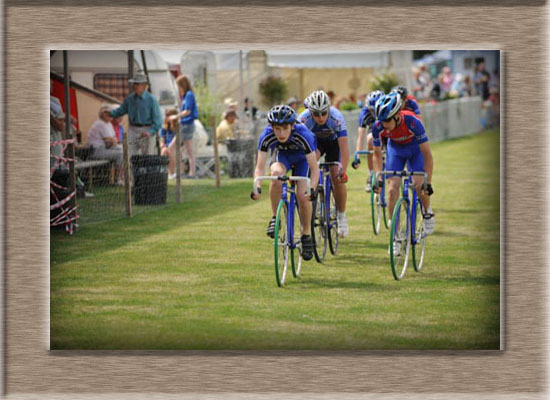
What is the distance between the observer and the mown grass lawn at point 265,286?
9828 millimetres

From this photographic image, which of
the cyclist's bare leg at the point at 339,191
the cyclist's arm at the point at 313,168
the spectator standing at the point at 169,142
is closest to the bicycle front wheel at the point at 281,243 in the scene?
the cyclist's arm at the point at 313,168

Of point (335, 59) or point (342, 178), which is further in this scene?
point (342, 178)

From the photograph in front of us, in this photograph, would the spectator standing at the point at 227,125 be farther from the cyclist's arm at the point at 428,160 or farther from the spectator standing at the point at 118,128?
the cyclist's arm at the point at 428,160

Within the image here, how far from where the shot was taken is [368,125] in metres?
15.5

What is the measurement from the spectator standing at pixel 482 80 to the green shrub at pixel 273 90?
682 centimetres

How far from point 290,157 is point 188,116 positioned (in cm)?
660

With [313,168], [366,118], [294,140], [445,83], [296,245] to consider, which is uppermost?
[445,83]

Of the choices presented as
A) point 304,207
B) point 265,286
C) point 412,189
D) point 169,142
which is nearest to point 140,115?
point 169,142

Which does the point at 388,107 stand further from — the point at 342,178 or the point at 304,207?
the point at 342,178

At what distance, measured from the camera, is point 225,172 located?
57.5 feet

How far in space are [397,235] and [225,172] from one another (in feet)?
17.6

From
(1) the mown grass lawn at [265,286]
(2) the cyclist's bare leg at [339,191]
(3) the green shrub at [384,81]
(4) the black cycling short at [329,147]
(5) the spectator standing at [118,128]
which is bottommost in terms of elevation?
(1) the mown grass lawn at [265,286]

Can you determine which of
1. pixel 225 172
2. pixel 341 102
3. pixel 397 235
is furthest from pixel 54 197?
pixel 341 102

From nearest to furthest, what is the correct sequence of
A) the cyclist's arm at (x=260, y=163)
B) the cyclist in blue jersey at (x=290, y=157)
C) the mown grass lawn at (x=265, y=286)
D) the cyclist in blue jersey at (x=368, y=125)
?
the mown grass lawn at (x=265, y=286) → the cyclist's arm at (x=260, y=163) → the cyclist in blue jersey at (x=290, y=157) → the cyclist in blue jersey at (x=368, y=125)
